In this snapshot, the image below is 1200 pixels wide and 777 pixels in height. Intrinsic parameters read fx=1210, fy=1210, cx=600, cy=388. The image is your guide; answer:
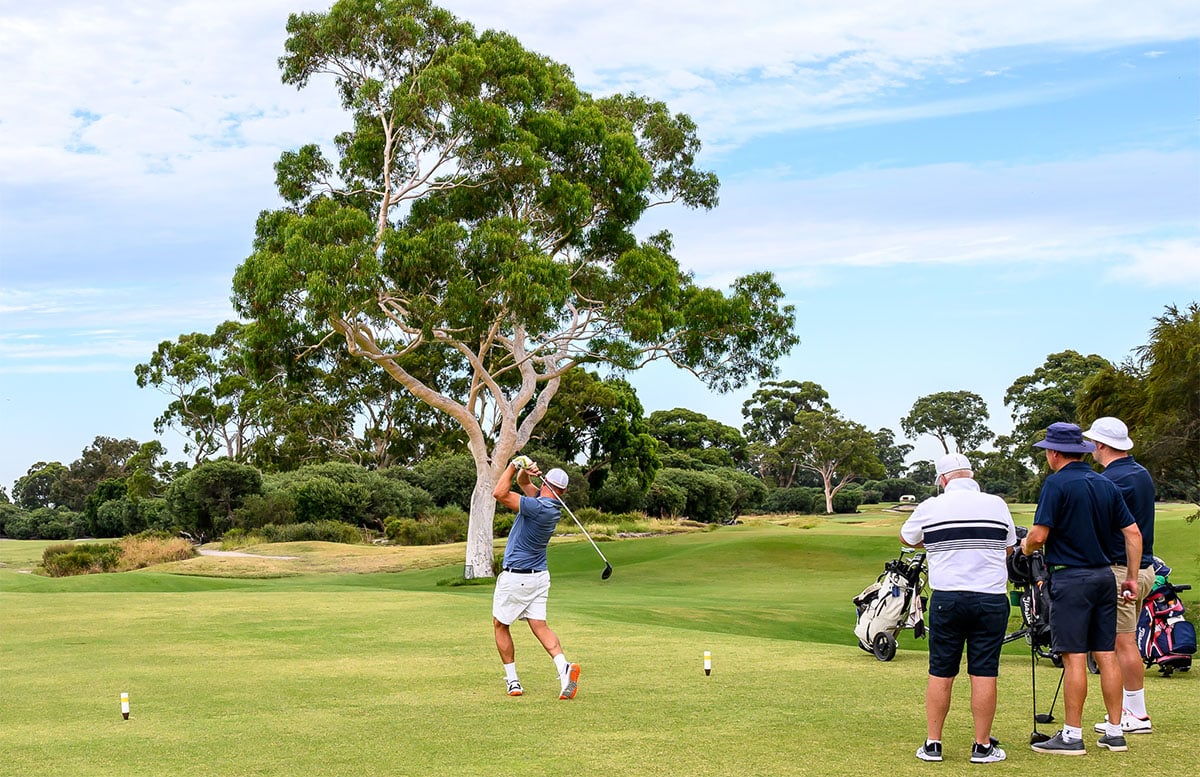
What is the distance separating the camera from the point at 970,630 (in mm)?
8125

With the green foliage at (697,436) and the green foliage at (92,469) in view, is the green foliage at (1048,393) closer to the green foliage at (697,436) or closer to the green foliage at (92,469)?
the green foliage at (697,436)

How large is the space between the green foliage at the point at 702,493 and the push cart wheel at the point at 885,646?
58563 millimetres

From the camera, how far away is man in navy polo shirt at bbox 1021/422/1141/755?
8523 mm

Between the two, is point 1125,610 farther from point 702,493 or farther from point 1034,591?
point 702,493

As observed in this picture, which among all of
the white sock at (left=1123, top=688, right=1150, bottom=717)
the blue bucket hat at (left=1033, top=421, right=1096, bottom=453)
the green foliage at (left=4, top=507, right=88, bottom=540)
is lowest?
the green foliage at (left=4, top=507, right=88, bottom=540)

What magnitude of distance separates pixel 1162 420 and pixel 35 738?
21.3 metres

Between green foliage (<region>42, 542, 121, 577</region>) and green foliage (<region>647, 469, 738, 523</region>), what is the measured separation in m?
35.9

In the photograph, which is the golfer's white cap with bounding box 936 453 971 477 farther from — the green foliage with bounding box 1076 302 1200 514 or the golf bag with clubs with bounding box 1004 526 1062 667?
the green foliage with bounding box 1076 302 1200 514

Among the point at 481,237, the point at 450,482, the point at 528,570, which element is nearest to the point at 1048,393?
the point at 450,482

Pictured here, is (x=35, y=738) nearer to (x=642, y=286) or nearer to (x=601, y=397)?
(x=642, y=286)

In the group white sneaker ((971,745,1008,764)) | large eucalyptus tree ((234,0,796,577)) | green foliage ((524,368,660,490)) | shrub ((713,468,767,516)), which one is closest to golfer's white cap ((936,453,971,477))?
white sneaker ((971,745,1008,764))

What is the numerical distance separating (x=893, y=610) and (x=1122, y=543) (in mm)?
5199

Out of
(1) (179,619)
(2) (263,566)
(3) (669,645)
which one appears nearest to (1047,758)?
(3) (669,645)

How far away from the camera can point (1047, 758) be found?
27.5 feet
